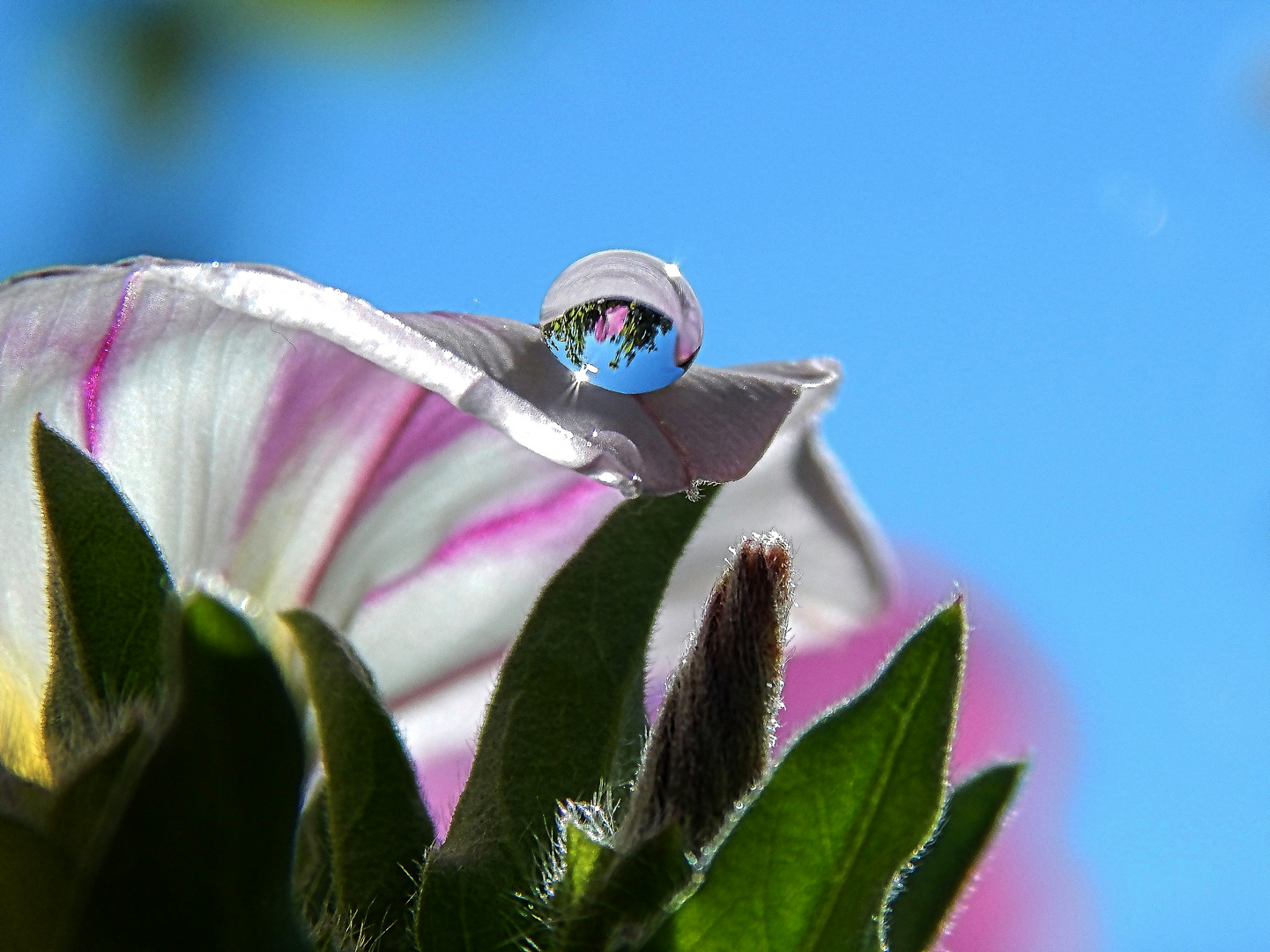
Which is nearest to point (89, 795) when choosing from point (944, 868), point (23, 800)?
point (23, 800)

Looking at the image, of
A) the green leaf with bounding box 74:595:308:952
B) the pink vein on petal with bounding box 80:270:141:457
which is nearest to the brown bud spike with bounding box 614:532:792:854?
the green leaf with bounding box 74:595:308:952

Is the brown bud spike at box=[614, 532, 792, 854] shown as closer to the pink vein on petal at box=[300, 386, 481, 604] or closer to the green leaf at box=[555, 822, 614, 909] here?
the green leaf at box=[555, 822, 614, 909]

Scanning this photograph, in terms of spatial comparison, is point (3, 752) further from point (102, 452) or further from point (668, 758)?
point (668, 758)

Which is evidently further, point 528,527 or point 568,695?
point 528,527

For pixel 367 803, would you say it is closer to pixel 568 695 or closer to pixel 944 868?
pixel 568 695

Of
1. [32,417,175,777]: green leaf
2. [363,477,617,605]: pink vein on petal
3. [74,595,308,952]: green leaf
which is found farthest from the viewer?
[363,477,617,605]: pink vein on petal
